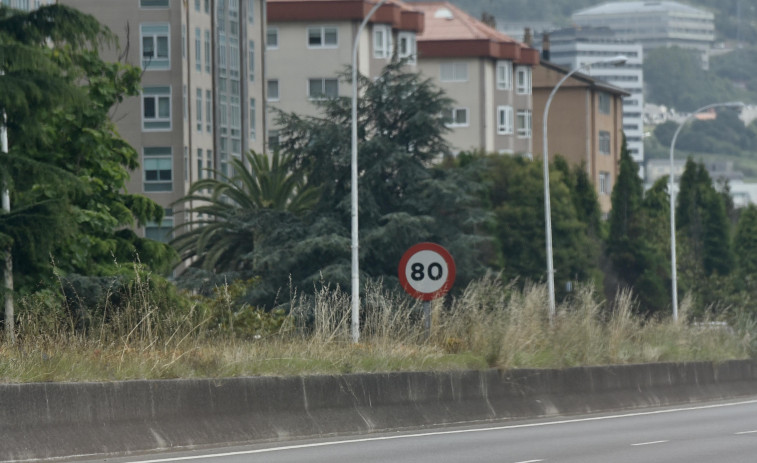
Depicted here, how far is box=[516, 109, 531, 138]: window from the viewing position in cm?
10219

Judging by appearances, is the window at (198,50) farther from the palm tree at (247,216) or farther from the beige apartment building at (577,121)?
the beige apartment building at (577,121)

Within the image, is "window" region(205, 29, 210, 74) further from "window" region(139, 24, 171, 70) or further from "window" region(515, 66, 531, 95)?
"window" region(515, 66, 531, 95)

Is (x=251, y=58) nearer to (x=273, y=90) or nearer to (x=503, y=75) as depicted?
(x=273, y=90)

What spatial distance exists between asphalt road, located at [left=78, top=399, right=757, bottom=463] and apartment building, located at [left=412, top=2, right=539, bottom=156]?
7708cm

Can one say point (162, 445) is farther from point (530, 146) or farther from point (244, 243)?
point (530, 146)

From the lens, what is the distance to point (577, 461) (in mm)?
15281

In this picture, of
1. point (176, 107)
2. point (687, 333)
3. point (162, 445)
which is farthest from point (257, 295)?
point (162, 445)

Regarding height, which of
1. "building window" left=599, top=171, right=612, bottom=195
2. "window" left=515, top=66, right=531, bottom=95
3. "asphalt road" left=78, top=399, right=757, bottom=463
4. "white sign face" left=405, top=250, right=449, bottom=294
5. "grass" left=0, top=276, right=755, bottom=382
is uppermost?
"window" left=515, top=66, right=531, bottom=95

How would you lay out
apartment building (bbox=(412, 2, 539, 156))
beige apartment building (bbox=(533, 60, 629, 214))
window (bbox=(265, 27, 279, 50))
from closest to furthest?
window (bbox=(265, 27, 279, 50))
apartment building (bbox=(412, 2, 539, 156))
beige apartment building (bbox=(533, 60, 629, 214))

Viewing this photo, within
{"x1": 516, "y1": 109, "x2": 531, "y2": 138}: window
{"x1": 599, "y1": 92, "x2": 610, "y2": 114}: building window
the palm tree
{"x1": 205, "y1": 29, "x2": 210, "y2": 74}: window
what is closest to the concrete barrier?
the palm tree

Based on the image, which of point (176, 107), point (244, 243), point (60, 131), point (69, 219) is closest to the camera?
point (69, 219)

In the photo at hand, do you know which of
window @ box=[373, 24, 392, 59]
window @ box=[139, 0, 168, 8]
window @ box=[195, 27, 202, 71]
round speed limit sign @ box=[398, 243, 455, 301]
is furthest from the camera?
window @ box=[373, 24, 392, 59]

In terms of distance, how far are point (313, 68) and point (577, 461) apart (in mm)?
74101

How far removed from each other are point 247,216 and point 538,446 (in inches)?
1281
